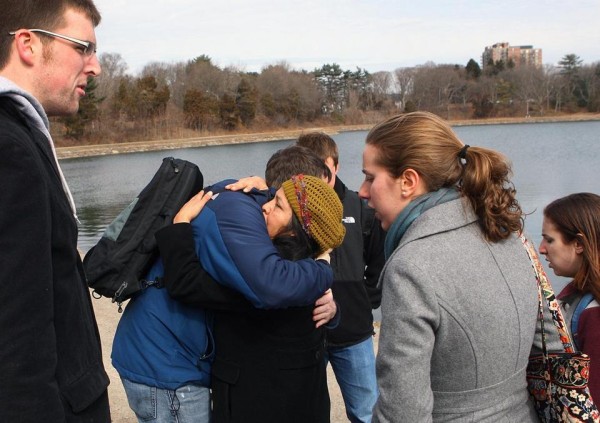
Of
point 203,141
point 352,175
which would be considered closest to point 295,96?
point 203,141

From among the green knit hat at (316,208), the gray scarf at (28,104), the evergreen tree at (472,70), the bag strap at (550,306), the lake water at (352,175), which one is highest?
the evergreen tree at (472,70)

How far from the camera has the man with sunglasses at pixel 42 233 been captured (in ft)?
4.50

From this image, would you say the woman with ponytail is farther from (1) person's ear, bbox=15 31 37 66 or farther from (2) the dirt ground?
(2) the dirt ground

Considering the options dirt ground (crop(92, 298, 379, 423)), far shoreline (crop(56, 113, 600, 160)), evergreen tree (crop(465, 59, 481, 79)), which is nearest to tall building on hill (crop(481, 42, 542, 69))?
evergreen tree (crop(465, 59, 481, 79))

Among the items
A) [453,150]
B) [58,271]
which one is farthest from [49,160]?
[453,150]

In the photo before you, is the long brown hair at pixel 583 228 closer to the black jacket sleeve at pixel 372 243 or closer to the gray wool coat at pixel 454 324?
the gray wool coat at pixel 454 324

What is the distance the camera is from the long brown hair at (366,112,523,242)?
1.80m

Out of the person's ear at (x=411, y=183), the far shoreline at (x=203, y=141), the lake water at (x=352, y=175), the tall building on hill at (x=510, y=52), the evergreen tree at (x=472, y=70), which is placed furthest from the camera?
the tall building on hill at (x=510, y=52)

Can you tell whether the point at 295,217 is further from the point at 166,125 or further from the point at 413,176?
the point at 166,125

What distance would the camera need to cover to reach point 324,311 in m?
2.43

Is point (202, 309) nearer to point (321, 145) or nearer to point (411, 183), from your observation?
point (411, 183)

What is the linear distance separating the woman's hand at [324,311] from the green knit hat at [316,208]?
33cm

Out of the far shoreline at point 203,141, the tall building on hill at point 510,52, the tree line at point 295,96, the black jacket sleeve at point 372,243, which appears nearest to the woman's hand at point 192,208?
the black jacket sleeve at point 372,243

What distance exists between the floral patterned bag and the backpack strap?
464 millimetres
